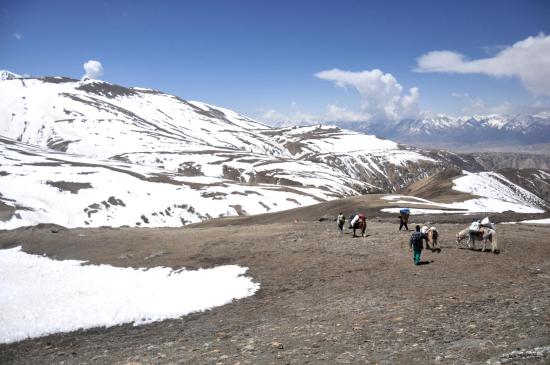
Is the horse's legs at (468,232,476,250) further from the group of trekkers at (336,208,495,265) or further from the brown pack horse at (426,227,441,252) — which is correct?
the brown pack horse at (426,227,441,252)

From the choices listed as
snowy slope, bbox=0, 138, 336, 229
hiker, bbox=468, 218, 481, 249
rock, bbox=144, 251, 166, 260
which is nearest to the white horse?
hiker, bbox=468, 218, 481, 249

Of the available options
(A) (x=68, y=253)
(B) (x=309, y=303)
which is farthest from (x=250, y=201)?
(B) (x=309, y=303)

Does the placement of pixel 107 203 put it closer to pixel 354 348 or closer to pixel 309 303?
pixel 309 303

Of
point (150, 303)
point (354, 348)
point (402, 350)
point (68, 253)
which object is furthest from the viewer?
point (68, 253)

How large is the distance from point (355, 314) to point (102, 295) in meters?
16.0

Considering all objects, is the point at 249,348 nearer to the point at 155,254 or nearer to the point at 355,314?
the point at 355,314

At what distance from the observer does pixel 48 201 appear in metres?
93.9

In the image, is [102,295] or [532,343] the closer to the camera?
[532,343]

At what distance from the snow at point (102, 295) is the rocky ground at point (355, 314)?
1.05 metres

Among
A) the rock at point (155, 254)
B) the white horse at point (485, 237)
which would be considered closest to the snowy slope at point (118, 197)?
the rock at point (155, 254)

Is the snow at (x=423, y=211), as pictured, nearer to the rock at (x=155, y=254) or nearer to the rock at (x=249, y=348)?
the rock at (x=155, y=254)

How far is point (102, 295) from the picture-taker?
25219 mm

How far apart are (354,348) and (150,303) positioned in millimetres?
13415

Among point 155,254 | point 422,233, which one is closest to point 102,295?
point 155,254
